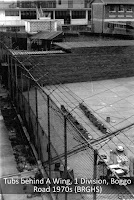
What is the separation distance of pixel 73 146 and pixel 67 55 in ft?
41.1

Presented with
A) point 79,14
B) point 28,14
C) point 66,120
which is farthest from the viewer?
point 79,14

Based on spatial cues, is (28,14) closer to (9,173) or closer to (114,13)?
(114,13)

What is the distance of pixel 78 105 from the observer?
1590cm

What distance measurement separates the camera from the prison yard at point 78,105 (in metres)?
8.35

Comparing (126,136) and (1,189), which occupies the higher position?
(126,136)

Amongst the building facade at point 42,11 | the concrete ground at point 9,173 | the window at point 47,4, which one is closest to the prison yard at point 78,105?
the concrete ground at point 9,173

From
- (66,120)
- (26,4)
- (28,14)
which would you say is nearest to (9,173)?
(66,120)

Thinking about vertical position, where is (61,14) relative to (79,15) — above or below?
above

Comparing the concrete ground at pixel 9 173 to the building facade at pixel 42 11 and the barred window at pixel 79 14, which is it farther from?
the barred window at pixel 79 14

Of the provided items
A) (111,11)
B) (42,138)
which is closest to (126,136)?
(42,138)

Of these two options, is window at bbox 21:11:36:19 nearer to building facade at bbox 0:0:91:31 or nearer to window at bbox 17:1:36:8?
building facade at bbox 0:0:91:31

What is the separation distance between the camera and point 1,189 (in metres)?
10.1

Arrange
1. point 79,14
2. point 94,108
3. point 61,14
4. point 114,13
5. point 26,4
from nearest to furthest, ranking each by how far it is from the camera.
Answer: point 94,108
point 114,13
point 26,4
point 61,14
point 79,14

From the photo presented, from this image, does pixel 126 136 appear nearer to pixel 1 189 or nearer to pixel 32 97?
pixel 32 97
